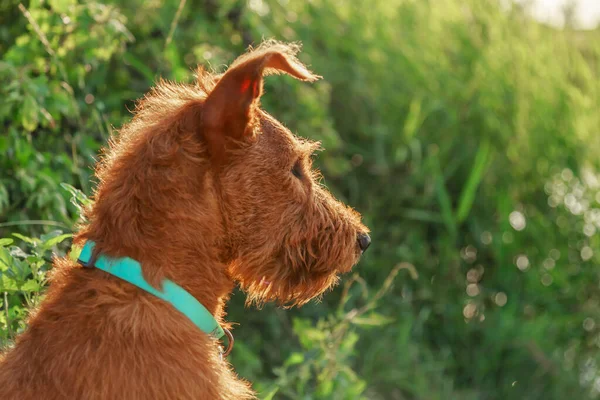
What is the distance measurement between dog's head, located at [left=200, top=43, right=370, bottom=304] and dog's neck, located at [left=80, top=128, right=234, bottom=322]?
81mm

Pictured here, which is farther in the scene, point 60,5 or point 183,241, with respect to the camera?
point 60,5

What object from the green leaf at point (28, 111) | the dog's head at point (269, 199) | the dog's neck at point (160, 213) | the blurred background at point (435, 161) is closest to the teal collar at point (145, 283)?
the dog's neck at point (160, 213)

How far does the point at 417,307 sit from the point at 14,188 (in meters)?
3.28

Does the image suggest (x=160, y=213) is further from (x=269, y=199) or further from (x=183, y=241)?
(x=269, y=199)

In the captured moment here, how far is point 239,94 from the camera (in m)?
2.69

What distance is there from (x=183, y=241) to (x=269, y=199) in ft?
1.14

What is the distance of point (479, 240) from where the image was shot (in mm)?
6719

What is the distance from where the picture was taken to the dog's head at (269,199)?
274cm

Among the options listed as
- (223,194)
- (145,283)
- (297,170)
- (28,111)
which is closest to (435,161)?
(28,111)

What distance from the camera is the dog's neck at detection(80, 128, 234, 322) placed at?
2.71 metres

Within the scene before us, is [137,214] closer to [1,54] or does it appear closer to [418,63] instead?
[1,54]

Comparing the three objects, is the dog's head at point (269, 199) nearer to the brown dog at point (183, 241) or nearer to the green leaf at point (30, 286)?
the brown dog at point (183, 241)

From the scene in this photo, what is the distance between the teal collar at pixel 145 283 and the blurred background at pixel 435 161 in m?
1.97

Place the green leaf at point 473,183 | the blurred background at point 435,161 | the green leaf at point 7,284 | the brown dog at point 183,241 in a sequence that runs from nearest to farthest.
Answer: the brown dog at point 183,241 → the green leaf at point 7,284 → the blurred background at point 435,161 → the green leaf at point 473,183
